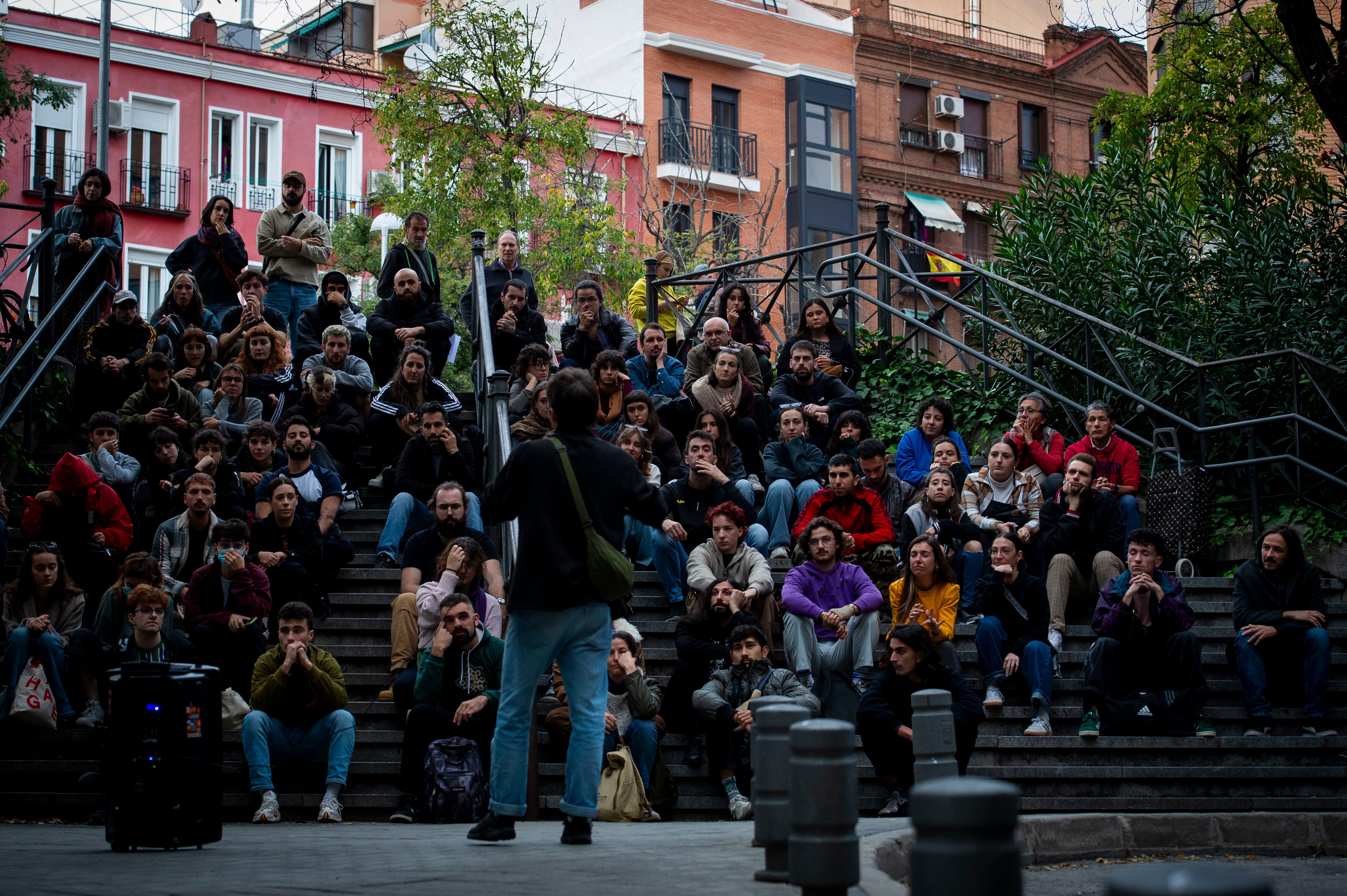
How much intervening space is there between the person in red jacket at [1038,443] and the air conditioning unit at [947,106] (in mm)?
33322

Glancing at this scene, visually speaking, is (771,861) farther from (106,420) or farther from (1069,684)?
(106,420)

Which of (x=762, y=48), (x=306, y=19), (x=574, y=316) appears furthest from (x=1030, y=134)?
(x=574, y=316)

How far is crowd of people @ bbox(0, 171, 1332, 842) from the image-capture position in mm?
6875

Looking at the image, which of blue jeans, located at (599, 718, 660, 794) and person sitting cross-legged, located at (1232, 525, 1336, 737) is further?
person sitting cross-legged, located at (1232, 525, 1336, 737)

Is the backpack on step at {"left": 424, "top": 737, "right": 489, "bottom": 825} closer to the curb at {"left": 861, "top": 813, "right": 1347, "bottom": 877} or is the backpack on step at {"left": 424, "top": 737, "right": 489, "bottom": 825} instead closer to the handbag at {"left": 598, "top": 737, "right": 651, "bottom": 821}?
the handbag at {"left": 598, "top": 737, "right": 651, "bottom": 821}

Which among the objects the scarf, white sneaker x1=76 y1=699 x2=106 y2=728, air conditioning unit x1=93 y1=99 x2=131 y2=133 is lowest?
white sneaker x1=76 y1=699 x2=106 y2=728

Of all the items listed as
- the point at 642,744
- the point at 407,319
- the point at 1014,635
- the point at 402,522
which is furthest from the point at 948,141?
the point at 642,744

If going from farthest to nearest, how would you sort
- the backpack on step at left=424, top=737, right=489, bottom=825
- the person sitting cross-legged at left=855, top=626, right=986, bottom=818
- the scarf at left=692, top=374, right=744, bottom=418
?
1. the scarf at left=692, top=374, right=744, bottom=418
2. the person sitting cross-legged at left=855, top=626, right=986, bottom=818
3. the backpack on step at left=424, top=737, right=489, bottom=825

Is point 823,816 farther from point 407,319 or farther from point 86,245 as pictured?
point 86,245

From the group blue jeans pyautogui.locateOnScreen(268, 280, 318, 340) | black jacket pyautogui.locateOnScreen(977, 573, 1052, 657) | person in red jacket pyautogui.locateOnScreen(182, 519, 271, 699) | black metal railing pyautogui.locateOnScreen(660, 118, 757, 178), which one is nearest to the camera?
person in red jacket pyautogui.locateOnScreen(182, 519, 271, 699)

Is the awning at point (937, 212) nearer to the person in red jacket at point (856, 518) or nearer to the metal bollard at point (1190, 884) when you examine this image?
the person in red jacket at point (856, 518)

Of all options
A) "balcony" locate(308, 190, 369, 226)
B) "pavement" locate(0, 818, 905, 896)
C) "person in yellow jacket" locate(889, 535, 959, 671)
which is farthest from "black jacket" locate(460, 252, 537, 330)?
"balcony" locate(308, 190, 369, 226)

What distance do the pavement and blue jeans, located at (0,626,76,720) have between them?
5.98 ft

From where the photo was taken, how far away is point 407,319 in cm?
1470
